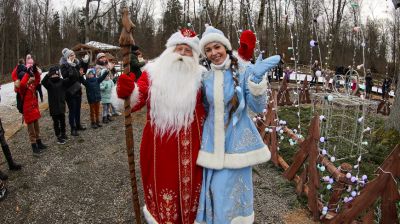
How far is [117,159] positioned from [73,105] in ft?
6.26

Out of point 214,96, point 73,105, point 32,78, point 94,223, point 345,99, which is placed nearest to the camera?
point 214,96

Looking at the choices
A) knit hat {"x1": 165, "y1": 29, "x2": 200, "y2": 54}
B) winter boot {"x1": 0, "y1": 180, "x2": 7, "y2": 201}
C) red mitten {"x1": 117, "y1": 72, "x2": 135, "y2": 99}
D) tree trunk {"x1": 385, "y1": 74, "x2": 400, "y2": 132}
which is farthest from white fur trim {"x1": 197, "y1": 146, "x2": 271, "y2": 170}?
tree trunk {"x1": 385, "y1": 74, "x2": 400, "y2": 132}

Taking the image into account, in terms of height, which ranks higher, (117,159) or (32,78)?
(32,78)

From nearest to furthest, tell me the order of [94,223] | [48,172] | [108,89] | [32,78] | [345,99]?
1. [94,223]
2. [48,172]
3. [32,78]
4. [345,99]
5. [108,89]

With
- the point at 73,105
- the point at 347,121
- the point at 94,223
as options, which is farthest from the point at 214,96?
the point at 347,121

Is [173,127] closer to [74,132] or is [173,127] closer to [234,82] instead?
[234,82]

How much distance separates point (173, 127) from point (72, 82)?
4749 mm

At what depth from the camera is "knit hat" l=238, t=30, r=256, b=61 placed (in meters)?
2.60

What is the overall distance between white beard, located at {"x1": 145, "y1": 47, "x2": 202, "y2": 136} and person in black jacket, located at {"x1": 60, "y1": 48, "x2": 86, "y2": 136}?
4.34 m

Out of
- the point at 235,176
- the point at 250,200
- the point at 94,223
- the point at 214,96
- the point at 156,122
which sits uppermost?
the point at 214,96

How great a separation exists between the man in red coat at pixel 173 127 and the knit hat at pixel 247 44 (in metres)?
0.35

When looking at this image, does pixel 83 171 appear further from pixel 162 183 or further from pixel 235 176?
pixel 235 176

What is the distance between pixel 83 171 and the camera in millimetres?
5199

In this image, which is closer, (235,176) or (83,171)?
(235,176)
